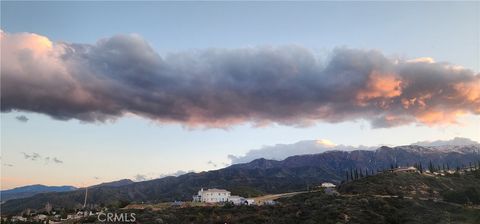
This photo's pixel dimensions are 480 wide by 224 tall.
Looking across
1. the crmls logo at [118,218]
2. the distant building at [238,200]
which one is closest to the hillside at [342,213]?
the crmls logo at [118,218]

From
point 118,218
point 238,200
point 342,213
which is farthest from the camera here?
point 238,200

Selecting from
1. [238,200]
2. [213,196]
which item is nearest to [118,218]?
[238,200]

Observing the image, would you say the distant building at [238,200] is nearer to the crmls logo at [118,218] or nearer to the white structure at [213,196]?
the white structure at [213,196]

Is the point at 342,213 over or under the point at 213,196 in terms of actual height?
under

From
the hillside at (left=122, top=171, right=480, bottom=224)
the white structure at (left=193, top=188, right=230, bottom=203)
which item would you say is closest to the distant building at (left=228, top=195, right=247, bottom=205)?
the white structure at (left=193, top=188, right=230, bottom=203)

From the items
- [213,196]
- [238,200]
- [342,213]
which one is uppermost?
[213,196]

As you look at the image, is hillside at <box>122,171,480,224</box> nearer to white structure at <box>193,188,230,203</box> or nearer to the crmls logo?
the crmls logo

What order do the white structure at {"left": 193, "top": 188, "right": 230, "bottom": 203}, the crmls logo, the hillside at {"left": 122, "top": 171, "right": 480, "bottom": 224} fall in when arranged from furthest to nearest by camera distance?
the white structure at {"left": 193, "top": 188, "right": 230, "bottom": 203}
the crmls logo
the hillside at {"left": 122, "top": 171, "right": 480, "bottom": 224}

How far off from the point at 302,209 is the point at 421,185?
64.8m

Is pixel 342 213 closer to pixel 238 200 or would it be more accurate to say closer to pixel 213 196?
pixel 238 200

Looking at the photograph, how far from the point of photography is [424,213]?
79.6 m

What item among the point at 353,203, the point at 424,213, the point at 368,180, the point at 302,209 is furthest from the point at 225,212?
the point at 368,180

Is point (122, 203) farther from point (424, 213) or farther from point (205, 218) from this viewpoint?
point (424, 213)

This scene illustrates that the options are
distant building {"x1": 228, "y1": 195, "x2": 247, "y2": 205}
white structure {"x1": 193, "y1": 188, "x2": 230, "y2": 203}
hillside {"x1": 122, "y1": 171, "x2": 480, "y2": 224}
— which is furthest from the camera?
white structure {"x1": 193, "y1": 188, "x2": 230, "y2": 203}
